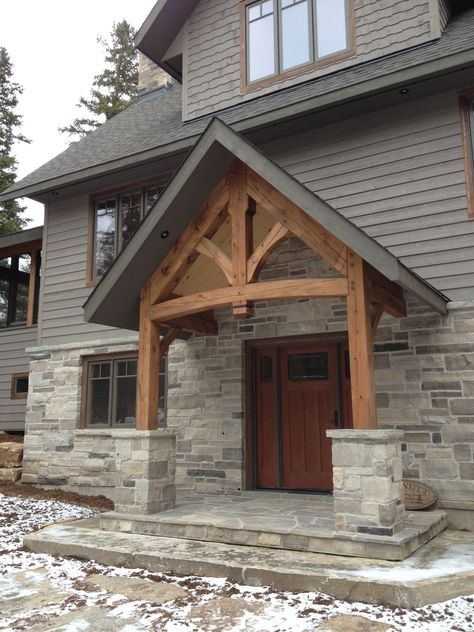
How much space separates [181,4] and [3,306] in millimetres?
8772

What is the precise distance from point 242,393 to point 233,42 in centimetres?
577

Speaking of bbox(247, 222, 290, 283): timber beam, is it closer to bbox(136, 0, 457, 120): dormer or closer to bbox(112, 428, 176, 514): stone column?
bbox(112, 428, 176, 514): stone column

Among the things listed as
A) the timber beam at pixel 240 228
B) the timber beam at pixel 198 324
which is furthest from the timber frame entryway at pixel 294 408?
the timber beam at pixel 240 228

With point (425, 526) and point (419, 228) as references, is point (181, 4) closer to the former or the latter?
point (419, 228)

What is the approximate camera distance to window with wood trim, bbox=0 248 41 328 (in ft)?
40.6

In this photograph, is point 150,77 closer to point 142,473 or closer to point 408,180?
point 408,180

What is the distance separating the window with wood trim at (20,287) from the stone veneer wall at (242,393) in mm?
2695

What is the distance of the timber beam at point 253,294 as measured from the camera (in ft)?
17.8

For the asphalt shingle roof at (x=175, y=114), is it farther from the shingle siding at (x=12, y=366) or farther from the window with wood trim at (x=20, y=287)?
the shingle siding at (x=12, y=366)

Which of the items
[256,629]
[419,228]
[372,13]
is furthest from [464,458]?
[372,13]

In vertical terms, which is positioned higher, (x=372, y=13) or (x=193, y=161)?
(x=372, y=13)

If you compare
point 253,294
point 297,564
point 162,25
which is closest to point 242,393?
point 253,294

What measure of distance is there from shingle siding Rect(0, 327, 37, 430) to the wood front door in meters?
6.34

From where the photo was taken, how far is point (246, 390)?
7949mm
